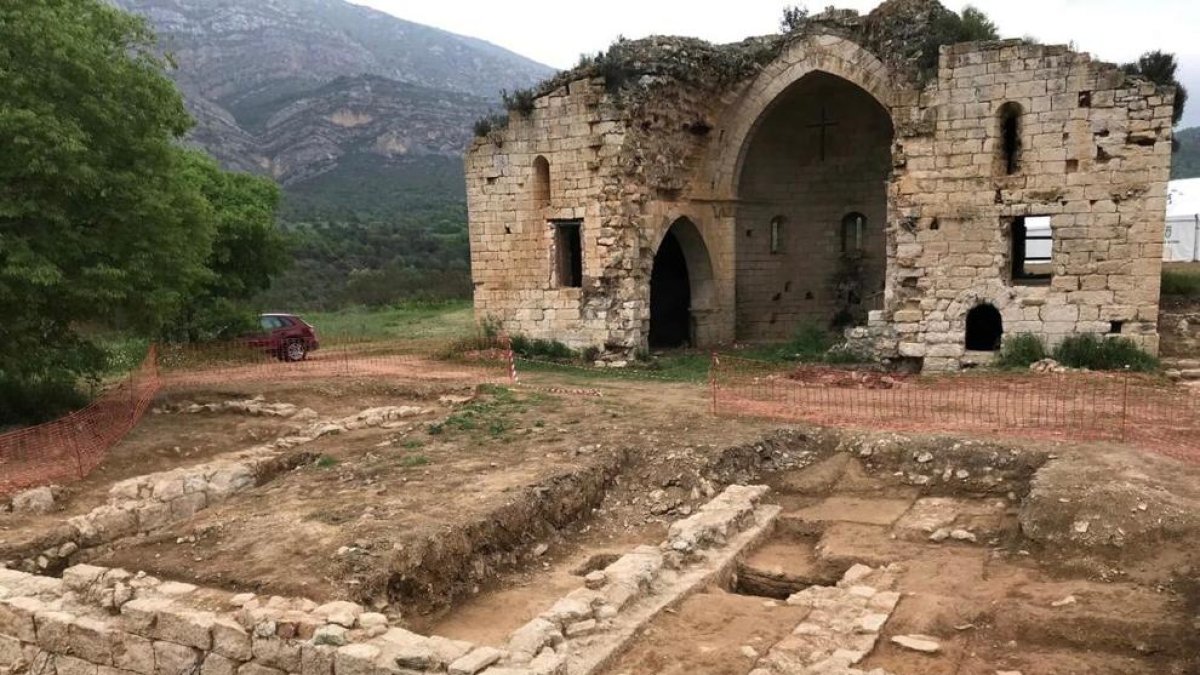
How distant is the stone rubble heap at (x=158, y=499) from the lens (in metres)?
8.89

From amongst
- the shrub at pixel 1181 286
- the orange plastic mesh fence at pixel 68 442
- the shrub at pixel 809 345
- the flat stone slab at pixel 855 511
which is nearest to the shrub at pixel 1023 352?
the shrub at pixel 809 345

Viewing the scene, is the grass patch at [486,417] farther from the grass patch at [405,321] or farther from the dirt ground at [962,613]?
the grass patch at [405,321]

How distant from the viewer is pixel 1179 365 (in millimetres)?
15648

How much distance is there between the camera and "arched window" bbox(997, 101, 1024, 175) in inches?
656

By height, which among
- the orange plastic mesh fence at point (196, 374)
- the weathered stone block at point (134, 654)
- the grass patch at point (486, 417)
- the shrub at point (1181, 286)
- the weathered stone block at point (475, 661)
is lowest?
the weathered stone block at point (134, 654)

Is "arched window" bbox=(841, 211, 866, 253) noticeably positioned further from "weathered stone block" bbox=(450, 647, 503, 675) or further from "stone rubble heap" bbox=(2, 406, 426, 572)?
"weathered stone block" bbox=(450, 647, 503, 675)

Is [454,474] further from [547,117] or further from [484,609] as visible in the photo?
[547,117]

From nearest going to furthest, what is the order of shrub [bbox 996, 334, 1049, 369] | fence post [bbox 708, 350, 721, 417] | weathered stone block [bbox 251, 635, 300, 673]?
weathered stone block [bbox 251, 635, 300, 673], fence post [bbox 708, 350, 721, 417], shrub [bbox 996, 334, 1049, 369]

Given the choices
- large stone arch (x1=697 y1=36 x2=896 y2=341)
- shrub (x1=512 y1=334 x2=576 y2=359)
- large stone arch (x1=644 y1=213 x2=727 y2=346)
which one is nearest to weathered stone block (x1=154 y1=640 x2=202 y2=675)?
shrub (x1=512 y1=334 x2=576 y2=359)

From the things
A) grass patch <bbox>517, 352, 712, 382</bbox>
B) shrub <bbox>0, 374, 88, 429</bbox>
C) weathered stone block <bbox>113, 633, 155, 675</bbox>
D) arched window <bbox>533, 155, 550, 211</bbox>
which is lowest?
weathered stone block <bbox>113, 633, 155, 675</bbox>

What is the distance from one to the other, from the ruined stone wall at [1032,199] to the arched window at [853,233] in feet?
19.2

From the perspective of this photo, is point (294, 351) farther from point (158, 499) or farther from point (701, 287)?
point (158, 499)

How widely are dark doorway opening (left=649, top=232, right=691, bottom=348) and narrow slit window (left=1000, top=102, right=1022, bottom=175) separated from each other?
9.06m

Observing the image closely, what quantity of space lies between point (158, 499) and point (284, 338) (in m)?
11.7
